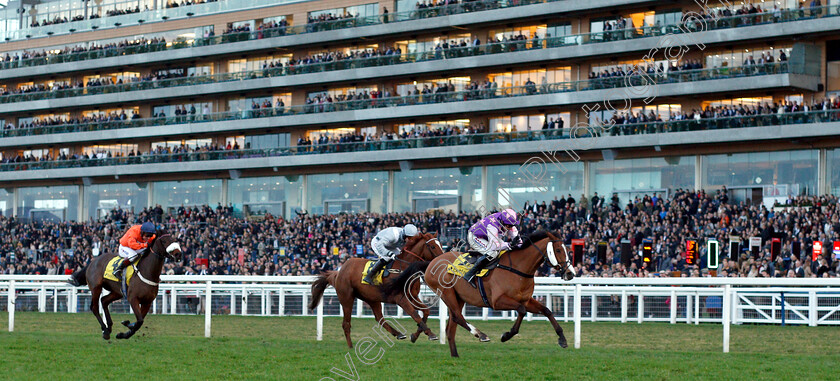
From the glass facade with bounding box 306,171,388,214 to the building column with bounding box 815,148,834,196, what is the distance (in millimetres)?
17056

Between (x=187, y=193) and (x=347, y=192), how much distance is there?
882cm

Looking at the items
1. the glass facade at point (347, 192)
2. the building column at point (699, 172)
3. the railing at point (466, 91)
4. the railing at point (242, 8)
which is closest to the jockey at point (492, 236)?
the railing at point (466, 91)

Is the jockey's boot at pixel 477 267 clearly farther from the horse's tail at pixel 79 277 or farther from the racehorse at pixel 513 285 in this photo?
the horse's tail at pixel 79 277

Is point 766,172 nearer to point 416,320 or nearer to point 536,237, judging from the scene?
point 416,320

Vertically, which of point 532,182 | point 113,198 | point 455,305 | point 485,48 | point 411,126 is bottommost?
point 455,305

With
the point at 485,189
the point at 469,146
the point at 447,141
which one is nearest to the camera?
the point at 469,146

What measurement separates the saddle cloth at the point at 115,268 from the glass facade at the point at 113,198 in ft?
120

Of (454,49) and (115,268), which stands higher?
(454,49)

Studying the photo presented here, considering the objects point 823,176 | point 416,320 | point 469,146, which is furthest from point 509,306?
point 469,146

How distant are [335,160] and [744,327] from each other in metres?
28.3

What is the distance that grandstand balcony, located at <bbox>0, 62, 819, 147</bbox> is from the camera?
33062 millimetres

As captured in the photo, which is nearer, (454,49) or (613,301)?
(613,301)

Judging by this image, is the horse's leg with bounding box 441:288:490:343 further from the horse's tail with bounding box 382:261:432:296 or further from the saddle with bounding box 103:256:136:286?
the saddle with bounding box 103:256:136:286

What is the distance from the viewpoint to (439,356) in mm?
10734
